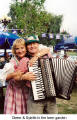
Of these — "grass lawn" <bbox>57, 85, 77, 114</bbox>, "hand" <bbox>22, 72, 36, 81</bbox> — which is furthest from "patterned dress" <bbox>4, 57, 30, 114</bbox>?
"grass lawn" <bbox>57, 85, 77, 114</bbox>

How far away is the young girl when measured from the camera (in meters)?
2.96

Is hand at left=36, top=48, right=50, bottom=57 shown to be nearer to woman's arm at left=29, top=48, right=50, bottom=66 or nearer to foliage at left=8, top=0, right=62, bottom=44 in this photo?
woman's arm at left=29, top=48, right=50, bottom=66

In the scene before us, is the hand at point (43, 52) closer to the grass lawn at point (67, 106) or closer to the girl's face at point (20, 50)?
the girl's face at point (20, 50)

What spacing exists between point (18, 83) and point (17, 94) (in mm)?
164

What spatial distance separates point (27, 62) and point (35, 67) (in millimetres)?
131

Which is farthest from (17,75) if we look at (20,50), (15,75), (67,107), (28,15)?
(28,15)

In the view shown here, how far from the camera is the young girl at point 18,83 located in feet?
9.70

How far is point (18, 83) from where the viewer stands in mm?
3033

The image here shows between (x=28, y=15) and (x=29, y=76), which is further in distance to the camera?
(x=28, y=15)

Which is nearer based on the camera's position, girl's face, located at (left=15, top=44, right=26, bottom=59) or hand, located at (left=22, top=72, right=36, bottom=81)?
hand, located at (left=22, top=72, right=36, bottom=81)

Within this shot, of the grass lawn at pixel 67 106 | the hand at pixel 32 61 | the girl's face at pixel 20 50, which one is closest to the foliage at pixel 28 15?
the grass lawn at pixel 67 106

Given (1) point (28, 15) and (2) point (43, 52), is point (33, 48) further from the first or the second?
(1) point (28, 15)

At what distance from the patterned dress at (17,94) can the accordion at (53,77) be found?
0.64 ft

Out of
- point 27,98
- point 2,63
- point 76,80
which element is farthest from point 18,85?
point 2,63
